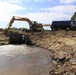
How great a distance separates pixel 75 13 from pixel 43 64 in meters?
52.3

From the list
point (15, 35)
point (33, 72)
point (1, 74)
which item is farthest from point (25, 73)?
point (15, 35)

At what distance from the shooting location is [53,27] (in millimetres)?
52219

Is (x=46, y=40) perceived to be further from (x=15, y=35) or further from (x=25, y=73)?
(x=25, y=73)

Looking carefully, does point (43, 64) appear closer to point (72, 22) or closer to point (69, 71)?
point (69, 71)

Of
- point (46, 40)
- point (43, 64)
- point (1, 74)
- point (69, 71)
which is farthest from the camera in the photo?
point (46, 40)

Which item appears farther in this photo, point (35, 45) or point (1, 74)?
point (35, 45)

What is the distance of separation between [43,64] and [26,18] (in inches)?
1219

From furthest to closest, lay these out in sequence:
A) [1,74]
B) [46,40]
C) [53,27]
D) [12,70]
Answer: [53,27] → [46,40] → [12,70] → [1,74]

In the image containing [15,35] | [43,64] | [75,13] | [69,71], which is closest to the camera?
[69,71]

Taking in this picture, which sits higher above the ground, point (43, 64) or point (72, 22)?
point (72, 22)

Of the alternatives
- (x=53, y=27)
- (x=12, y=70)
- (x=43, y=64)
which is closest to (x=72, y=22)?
(x=53, y=27)

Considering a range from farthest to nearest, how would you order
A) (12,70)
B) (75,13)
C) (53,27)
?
(75,13)
(53,27)
(12,70)

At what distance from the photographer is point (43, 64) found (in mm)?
24266

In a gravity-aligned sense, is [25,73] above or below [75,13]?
below
